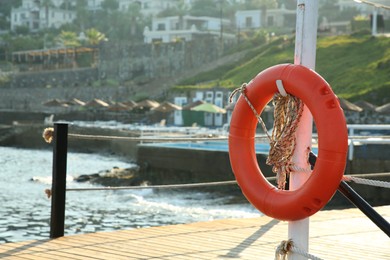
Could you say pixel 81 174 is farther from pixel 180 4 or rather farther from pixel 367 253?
pixel 180 4

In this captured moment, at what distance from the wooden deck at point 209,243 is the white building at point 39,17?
83.0 metres

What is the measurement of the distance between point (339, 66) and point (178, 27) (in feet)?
95.1

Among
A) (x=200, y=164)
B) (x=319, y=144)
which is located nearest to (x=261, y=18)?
(x=200, y=164)

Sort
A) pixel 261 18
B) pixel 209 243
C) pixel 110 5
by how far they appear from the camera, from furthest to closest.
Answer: pixel 110 5, pixel 261 18, pixel 209 243

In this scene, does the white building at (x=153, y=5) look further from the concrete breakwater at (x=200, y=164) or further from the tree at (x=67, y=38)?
the concrete breakwater at (x=200, y=164)

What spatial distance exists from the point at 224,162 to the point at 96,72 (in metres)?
48.0

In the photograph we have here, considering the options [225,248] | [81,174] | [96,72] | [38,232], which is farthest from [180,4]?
[225,248]

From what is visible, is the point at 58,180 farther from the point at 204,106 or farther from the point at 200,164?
the point at 204,106

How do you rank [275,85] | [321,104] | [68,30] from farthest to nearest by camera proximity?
[68,30] → [275,85] → [321,104]

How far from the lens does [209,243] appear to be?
3.21m

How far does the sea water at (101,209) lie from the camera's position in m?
9.60

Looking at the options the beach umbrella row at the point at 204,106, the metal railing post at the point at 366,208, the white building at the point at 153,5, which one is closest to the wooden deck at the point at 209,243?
the metal railing post at the point at 366,208

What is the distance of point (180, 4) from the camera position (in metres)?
83.0

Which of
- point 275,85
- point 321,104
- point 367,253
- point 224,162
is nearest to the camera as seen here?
point 321,104
